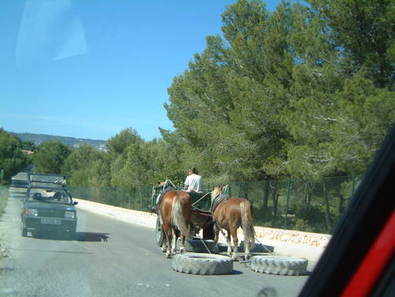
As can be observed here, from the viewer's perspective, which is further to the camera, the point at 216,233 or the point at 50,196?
the point at 50,196

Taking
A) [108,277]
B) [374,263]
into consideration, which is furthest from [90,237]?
[374,263]

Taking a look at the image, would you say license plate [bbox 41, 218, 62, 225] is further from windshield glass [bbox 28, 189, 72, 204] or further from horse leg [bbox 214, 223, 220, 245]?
horse leg [bbox 214, 223, 220, 245]

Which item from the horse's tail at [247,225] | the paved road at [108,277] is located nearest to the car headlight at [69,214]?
the paved road at [108,277]

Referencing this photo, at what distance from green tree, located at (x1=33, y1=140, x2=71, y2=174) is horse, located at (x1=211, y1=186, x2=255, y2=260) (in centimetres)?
6267

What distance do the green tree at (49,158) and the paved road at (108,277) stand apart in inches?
2476

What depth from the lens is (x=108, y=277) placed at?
10984 mm

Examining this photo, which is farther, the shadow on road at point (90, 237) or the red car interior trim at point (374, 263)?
the shadow on road at point (90, 237)

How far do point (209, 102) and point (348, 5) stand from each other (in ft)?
51.4

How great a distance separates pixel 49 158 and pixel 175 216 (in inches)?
2667

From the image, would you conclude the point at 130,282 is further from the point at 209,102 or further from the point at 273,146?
the point at 209,102

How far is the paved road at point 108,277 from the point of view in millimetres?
9414

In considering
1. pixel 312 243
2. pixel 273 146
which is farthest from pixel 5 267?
pixel 273 146

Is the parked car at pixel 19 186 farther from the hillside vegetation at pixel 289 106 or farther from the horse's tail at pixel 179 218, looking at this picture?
the hillside vegetation at pixel 289 106

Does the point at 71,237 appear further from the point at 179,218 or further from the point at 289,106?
the point at 289,106
